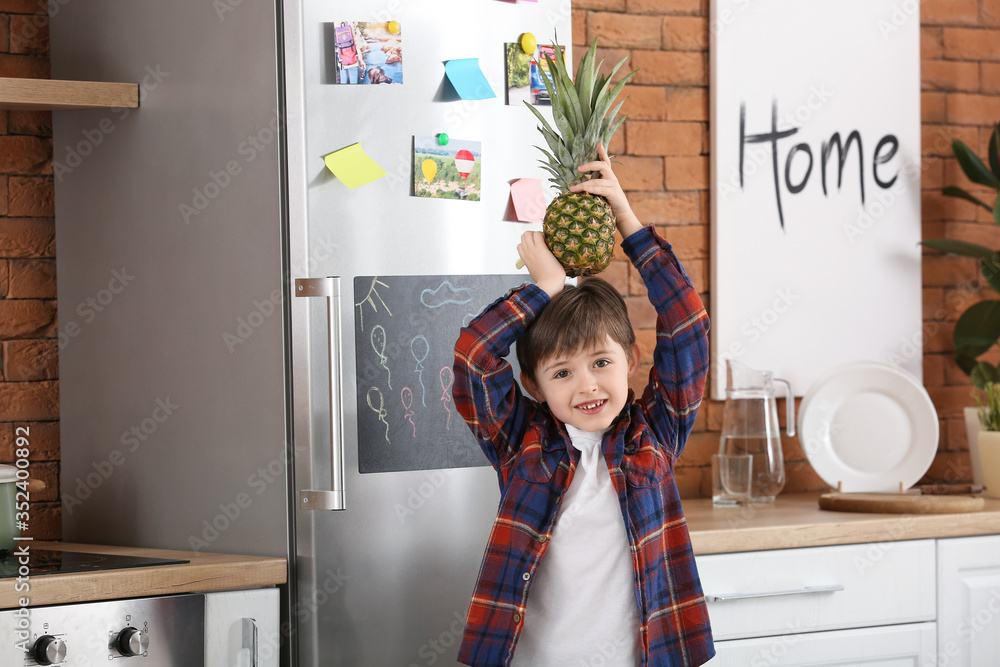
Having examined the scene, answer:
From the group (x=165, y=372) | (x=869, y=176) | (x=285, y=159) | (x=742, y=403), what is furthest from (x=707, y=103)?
(x=165, y=372)

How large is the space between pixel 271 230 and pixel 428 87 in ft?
1.24

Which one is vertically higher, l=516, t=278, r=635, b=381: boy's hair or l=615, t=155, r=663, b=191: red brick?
l=615, t=155, r=663, b=191: red brick

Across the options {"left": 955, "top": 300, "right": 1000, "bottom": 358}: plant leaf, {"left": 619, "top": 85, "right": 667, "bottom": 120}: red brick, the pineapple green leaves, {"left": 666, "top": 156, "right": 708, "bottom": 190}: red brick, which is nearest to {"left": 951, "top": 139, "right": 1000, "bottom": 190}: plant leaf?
{"left": 955, "top": 300, "right": 1000, "bottom": 358}: plant leaf

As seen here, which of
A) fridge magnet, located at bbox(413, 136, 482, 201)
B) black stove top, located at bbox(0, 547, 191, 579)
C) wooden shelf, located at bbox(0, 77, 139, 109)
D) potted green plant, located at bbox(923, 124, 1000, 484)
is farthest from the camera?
potted green plant, located at bbox(923, 124, 1000, 484)

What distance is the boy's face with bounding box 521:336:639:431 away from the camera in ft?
4.90

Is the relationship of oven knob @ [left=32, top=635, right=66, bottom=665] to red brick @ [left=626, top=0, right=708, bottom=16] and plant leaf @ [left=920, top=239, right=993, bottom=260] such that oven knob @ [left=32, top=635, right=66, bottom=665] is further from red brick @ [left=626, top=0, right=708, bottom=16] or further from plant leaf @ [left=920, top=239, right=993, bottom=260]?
plant leaf @ [left=920, top=239, right=993, bottom=260]

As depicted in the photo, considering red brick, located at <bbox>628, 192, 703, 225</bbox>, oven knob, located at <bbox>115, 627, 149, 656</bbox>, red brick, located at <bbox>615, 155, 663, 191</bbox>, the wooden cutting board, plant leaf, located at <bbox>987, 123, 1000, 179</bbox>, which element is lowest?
oven knob, located at <bbox>115, 627, 149, 656</bbox>

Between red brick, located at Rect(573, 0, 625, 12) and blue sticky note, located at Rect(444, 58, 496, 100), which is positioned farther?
red brick, located at Rect(573, 0, 625, 12)

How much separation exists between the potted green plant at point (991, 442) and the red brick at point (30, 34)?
2372 millimetres

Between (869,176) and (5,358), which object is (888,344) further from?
(5,358)

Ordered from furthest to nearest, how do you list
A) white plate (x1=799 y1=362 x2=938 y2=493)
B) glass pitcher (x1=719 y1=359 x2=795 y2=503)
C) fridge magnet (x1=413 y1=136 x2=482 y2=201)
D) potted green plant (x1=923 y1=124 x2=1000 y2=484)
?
potted green plant (x1=923 y1=124 x2=1000 y2=484) < white plate (x1=799 y1=362 x2=938 y2=493) < glass pitcher (x1=719 y1=359 x2=795 y2=503) < fridge magnet (x1=413 y1=136 x2=482 y2=201)

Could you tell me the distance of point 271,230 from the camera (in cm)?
174

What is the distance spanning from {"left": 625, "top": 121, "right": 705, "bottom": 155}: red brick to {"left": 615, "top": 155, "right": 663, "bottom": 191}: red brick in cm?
2

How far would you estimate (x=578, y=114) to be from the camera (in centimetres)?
150
